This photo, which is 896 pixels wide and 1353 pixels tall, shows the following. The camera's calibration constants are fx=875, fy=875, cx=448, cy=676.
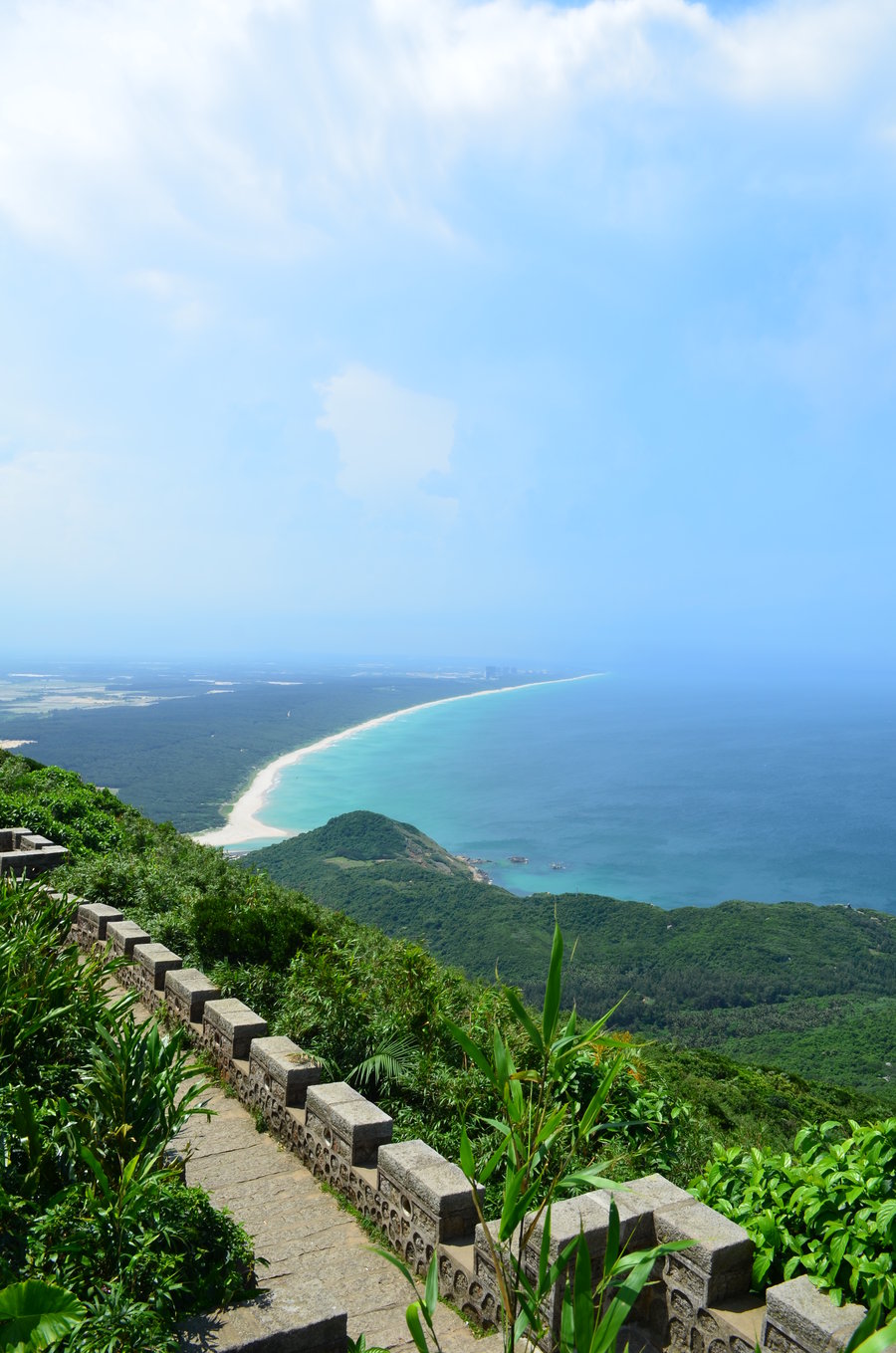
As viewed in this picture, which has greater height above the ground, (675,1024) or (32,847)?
(32,847)

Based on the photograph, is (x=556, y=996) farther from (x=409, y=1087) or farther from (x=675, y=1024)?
(x=675, y=1024)

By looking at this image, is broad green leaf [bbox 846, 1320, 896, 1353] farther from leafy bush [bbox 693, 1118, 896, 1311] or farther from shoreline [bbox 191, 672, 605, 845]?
shoreline [bbox 191, 672, 605, 845]

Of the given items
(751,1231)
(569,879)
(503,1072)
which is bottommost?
(569,879)

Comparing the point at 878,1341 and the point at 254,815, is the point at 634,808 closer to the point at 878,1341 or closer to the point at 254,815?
the point at 254,815

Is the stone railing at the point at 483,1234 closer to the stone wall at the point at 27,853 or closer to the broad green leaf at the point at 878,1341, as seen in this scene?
the broad green leaf at the point at 878,1341

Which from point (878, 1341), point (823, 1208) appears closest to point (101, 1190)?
point (878, 1341)

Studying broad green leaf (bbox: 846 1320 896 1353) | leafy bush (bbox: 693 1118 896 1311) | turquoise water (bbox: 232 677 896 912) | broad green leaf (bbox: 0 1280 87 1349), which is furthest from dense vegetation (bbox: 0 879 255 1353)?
turquoise water (bbox: 232 677 896 912)

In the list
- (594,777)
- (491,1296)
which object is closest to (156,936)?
(491,1296)
